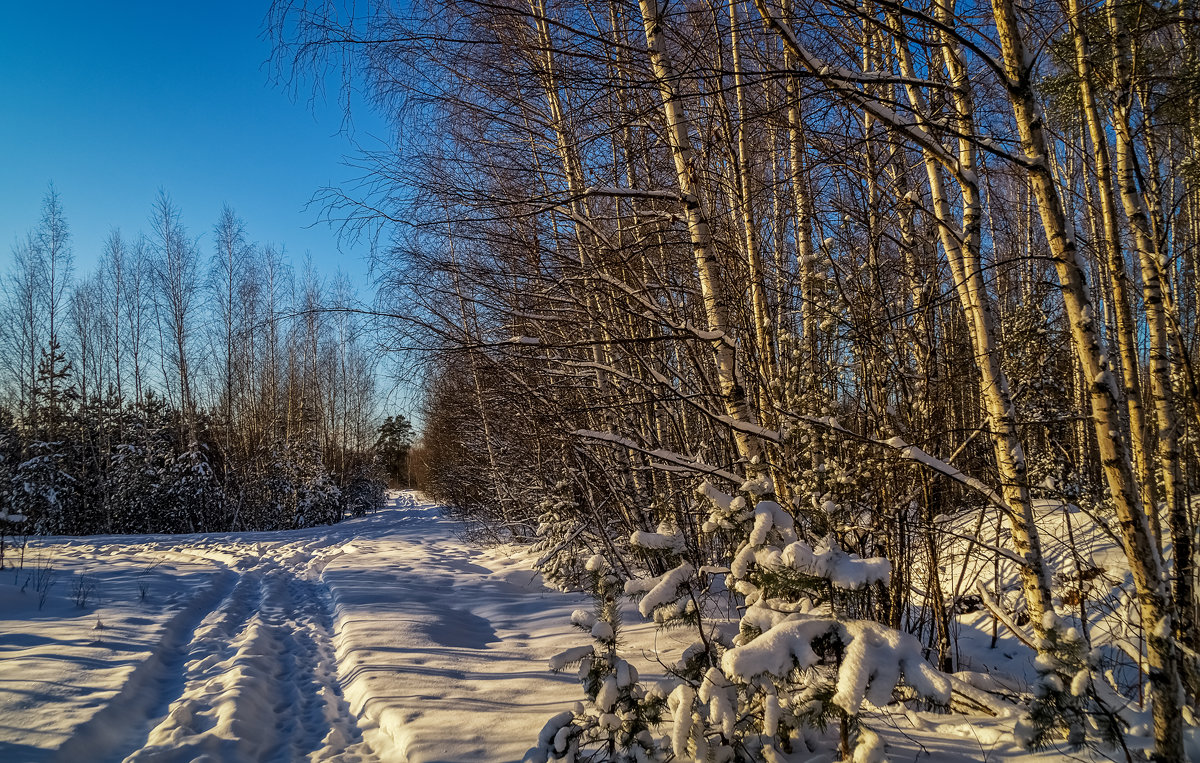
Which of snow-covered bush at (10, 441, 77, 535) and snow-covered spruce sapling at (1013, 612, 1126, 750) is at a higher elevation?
snow-covered bush at (10, 441, 77, 535)

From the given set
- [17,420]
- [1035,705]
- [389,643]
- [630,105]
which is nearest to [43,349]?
[17,420]

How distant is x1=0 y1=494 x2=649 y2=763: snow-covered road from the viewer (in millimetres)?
3000

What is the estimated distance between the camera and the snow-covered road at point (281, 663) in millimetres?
3000

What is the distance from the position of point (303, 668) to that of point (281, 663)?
25cm

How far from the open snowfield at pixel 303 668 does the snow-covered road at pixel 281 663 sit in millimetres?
15

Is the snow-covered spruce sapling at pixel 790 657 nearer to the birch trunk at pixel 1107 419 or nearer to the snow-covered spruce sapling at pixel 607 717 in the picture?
the snow-covered spruce sapling at pixel 607 717

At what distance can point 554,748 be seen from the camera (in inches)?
81.2

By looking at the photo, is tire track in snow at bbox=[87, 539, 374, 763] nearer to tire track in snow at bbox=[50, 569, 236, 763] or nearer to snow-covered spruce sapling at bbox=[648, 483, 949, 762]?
tire track in snow at bbox=[50, 569, 236, 763]

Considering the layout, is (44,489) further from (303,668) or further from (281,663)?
(303,668)

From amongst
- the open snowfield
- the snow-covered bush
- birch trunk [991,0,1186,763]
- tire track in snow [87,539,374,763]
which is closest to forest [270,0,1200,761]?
birch trunk [991,0,1186,763]

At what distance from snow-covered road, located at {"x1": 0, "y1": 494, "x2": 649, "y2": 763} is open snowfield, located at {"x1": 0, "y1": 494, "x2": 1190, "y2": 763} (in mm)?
15

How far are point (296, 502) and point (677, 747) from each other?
20659 millimetres

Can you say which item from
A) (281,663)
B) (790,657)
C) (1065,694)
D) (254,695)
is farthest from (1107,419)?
(281,663)

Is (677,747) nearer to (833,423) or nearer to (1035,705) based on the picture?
(1035,705)
